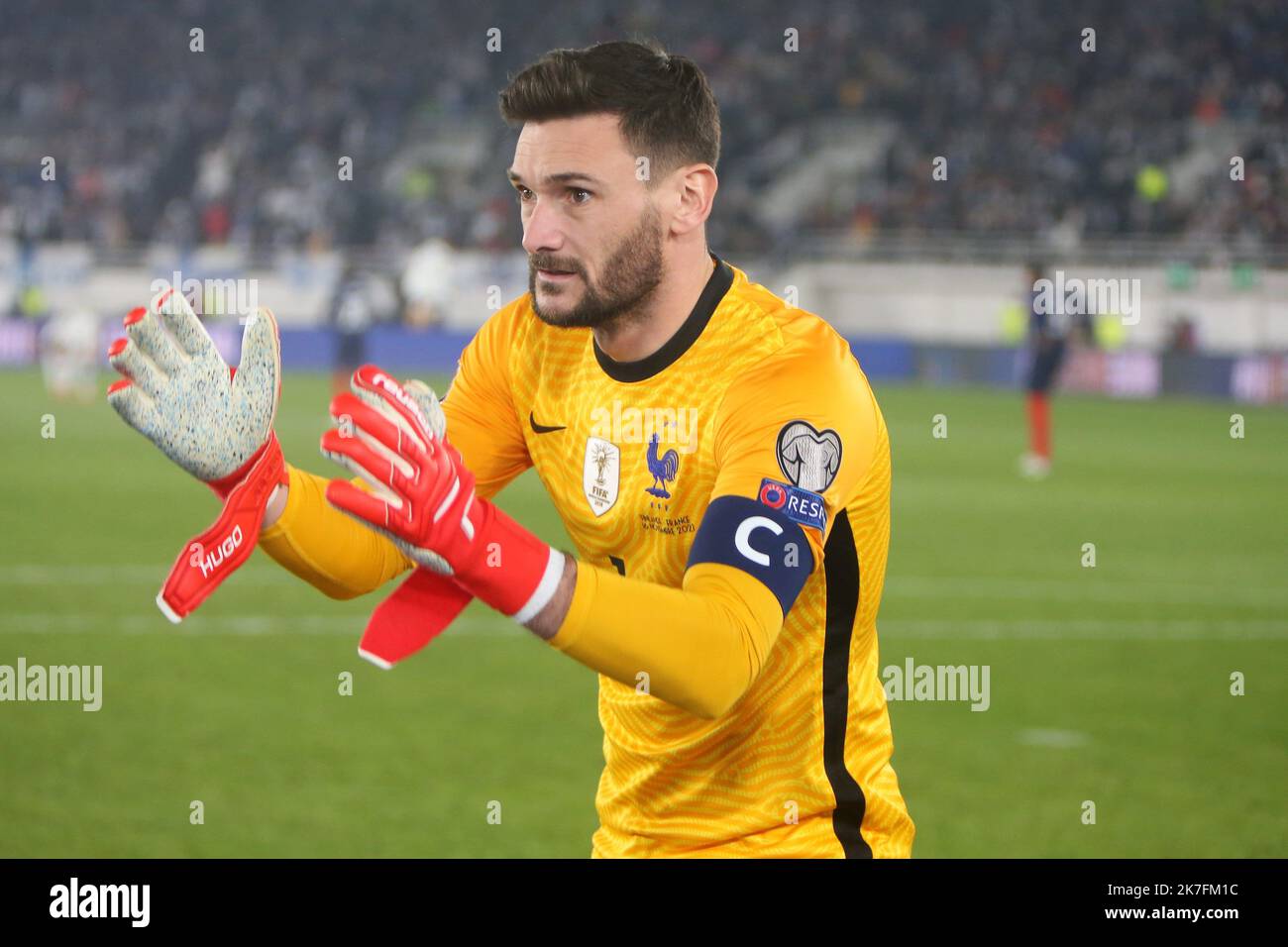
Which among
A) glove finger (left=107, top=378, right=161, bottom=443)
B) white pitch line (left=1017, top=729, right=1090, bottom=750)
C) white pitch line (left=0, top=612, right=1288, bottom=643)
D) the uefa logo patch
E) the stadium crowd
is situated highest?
the stadium crowd

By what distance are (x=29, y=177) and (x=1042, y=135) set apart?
21.0 metres

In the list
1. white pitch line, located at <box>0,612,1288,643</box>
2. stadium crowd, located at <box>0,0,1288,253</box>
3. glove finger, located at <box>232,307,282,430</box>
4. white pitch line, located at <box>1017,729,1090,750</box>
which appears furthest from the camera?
stadium crowd, located at <box>0,0,1288,253</box>

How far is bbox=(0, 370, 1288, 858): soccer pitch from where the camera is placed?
6.39 m

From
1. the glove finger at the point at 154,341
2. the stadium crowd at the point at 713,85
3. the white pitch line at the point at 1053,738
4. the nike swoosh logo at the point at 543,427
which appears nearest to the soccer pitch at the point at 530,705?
the white pitch line at the point at 1053,738

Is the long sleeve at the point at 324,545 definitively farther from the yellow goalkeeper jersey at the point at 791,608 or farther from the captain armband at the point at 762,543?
the captain armband at the point at 762,543

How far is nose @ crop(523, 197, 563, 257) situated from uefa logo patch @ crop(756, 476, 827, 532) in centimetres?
61

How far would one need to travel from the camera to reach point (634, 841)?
11.3 feet

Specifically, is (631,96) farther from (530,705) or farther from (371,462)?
(530,705)

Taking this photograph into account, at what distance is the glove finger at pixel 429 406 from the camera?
266 cm

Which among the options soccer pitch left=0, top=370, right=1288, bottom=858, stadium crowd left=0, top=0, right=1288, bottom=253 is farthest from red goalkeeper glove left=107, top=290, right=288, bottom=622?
stadium crowd left=0, top=0, right=1288, bottom=253

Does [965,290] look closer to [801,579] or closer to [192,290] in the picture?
[192,290]

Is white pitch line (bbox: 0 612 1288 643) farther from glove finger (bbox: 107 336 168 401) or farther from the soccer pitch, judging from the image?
glove finger (bbox: 107 336 168 401)

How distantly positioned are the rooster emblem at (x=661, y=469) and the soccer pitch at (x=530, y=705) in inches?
116
